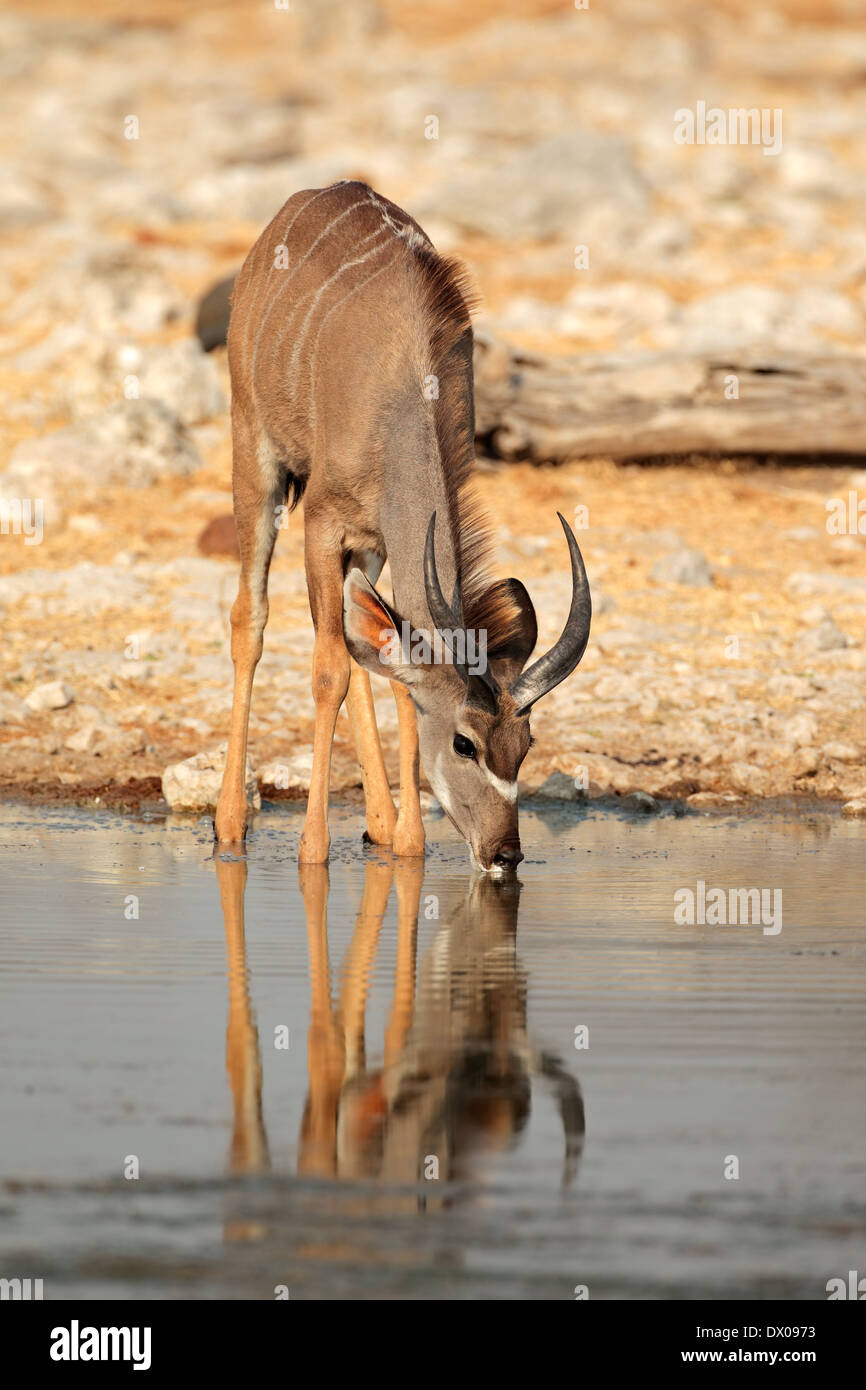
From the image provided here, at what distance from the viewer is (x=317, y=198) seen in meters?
9.46

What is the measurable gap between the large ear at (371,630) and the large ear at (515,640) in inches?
13.3

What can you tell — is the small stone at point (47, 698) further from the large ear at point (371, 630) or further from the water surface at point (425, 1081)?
the large ear at point (371, 630)

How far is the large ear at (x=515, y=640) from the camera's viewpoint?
298 inches

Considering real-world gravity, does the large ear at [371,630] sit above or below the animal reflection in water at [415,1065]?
above

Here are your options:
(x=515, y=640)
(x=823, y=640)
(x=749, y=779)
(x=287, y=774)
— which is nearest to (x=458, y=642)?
(x=515, y=640)

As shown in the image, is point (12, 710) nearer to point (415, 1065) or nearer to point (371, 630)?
point (371, 630)

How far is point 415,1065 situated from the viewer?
4840 mm

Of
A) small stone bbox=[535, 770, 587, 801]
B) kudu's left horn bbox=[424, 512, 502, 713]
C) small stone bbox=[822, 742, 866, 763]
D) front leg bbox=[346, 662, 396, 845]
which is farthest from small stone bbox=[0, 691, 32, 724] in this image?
small stone bbox=[822, 742, 866, 763]

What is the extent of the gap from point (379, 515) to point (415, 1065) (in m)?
3.55

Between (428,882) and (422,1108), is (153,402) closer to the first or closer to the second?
(428,882)

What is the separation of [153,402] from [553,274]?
7.16m

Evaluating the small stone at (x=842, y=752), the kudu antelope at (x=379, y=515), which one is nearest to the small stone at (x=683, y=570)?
the small stone at (x=842, y=752)

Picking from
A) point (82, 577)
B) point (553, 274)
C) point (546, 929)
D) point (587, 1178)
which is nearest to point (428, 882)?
point (546, 929)

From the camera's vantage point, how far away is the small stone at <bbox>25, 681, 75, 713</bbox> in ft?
33.1
